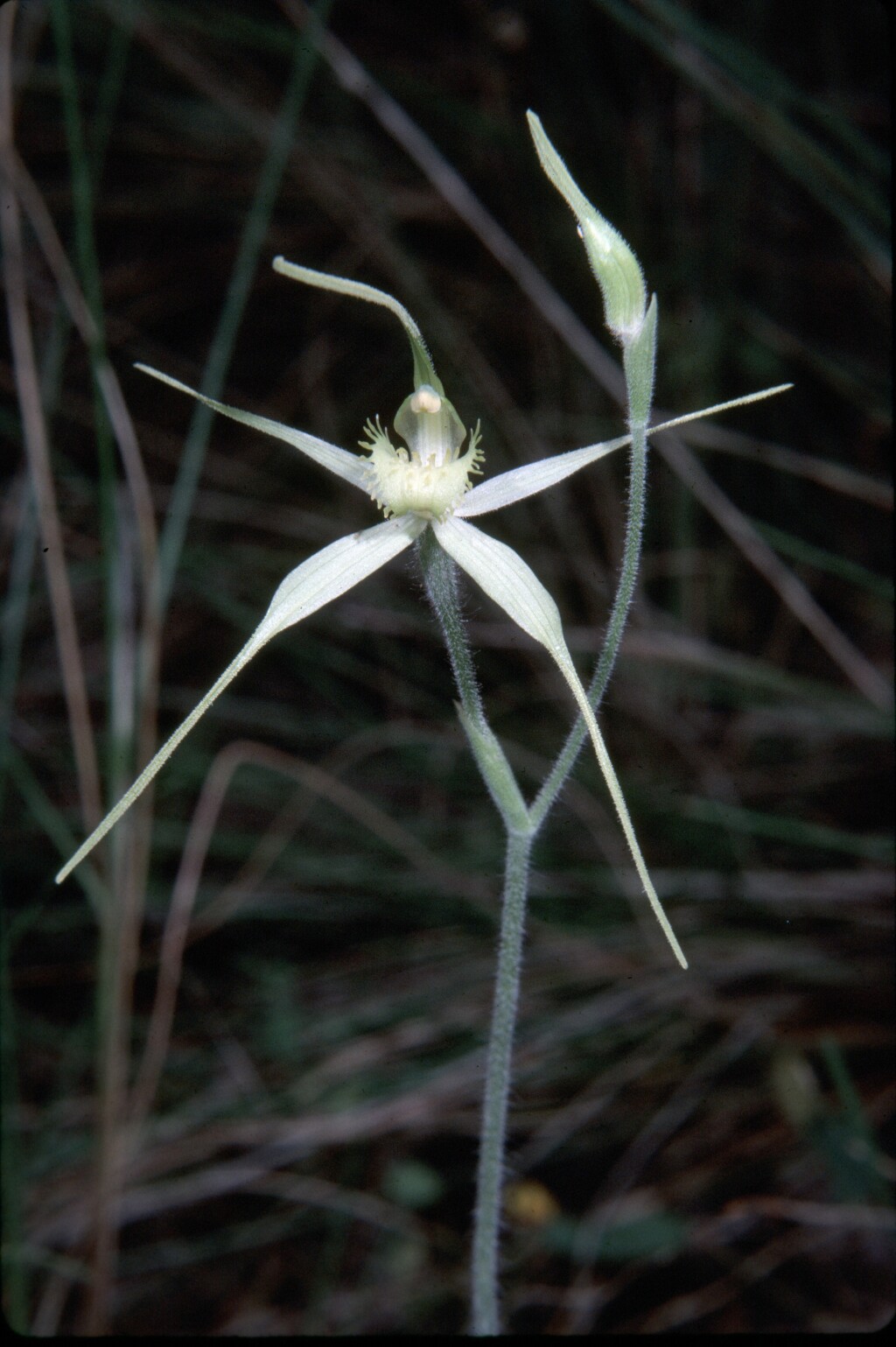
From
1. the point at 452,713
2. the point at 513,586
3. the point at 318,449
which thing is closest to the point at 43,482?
the point at 318,449

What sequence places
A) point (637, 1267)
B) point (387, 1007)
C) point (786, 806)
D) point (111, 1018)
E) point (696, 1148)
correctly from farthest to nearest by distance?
point (786, 806)
point (387, 1007)
point (696, 1148)
point (637, 1267)
point (111, 1018)

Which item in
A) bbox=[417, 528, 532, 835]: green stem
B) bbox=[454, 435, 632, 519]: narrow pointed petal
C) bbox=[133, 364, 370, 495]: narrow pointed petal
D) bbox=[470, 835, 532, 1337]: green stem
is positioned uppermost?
bbox=[133, 364, 370, 495]: narrow pointed petal

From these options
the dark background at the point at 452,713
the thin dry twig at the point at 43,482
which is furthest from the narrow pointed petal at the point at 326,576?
the thin dry twig at the point at 43,482

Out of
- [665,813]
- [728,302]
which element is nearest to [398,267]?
[728,302]

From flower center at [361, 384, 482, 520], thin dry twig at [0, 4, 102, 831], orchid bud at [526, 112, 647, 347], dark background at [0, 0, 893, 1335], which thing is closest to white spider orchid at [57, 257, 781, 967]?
flower center at [361, 384, 482, 520]

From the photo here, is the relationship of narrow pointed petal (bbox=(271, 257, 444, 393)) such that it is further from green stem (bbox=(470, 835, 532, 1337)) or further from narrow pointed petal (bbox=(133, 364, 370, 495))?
green stem (bbox=(470, 835, 532, 1337))

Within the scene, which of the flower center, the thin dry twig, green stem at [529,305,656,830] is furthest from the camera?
the thin dry twig

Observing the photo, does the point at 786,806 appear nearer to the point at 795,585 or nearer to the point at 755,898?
the point at 755,898

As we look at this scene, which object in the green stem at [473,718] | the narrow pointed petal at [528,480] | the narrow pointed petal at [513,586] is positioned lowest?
the green stem at [473,718]

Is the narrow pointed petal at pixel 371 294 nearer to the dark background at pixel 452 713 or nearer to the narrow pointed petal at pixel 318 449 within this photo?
the narrow pointed petal at pixel 318 449
